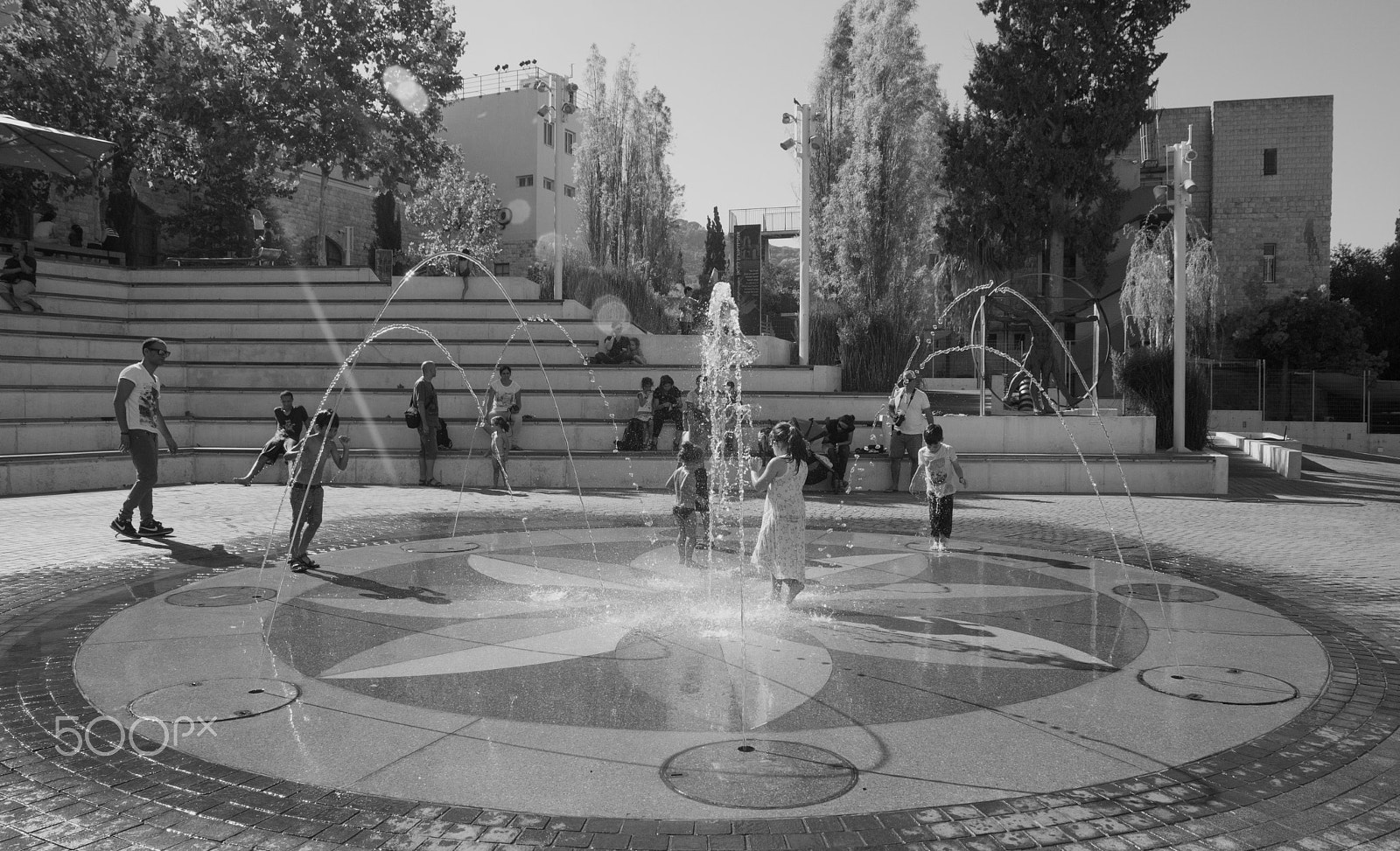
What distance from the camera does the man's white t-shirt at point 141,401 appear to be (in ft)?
33.3

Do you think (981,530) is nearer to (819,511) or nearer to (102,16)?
(819,511)

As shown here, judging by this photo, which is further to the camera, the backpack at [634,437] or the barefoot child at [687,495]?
the backpack at [634,437]

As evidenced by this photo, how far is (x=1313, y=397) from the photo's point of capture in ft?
95.8

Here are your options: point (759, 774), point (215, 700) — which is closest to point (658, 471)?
point (215, 700)

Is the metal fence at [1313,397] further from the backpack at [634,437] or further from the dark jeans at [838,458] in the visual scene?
the backpack at [634,437]

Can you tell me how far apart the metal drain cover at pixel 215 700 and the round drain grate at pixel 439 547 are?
4.36 m

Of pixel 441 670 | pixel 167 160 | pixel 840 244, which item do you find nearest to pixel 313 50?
pixel 167 160

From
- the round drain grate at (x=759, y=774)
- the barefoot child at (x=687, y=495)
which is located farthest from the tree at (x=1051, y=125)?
the round drain grate at (x=759, y=774)

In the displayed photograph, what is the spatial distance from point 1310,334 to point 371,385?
3177 cm

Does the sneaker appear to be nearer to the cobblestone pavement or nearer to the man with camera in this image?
the cobblestone pavement

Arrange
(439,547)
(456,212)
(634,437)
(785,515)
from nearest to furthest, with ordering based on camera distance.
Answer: (785,515)
(439,547)
(634,437)
(456,212)

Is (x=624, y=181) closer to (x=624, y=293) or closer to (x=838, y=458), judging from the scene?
(x=624, y=293)

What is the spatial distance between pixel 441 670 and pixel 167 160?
2686 centimetres

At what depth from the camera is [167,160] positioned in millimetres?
27312
